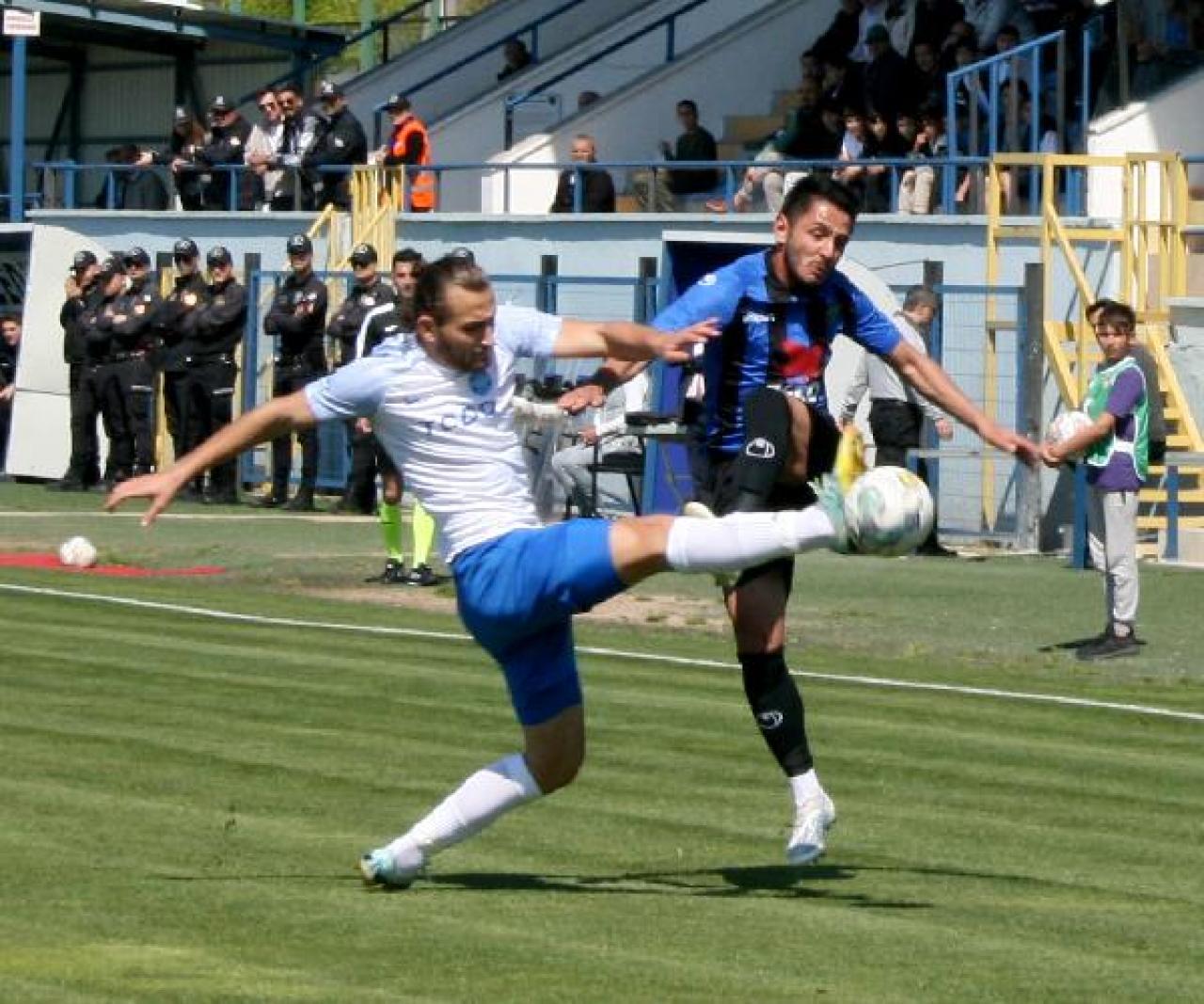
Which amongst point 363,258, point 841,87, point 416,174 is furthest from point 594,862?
point 416,174

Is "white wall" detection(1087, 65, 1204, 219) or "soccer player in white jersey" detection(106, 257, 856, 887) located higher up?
"white wall" detection(1087, 65, 1204, 219)

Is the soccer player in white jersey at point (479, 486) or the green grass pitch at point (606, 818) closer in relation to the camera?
the green grass pitch at point (606, 818)

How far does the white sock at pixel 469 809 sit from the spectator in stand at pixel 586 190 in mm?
21292

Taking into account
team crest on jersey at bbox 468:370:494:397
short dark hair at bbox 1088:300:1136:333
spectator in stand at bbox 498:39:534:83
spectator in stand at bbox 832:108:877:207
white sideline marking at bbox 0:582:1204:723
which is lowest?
white sideline marking at bbox 0:582:1204:723

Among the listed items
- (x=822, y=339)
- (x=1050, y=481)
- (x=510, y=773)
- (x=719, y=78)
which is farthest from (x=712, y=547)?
(x=719, y=78)

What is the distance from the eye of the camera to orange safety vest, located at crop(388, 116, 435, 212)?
3216 centimetres

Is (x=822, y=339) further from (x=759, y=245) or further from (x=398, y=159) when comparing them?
(x=398, y=159)

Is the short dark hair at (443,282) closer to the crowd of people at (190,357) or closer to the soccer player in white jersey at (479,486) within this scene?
the soccer player in white jersey at (479,486)

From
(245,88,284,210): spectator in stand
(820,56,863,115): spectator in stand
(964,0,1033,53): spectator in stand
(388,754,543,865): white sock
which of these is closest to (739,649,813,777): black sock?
(388,754,543,865): white sock

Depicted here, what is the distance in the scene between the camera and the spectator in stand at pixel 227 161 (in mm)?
33781

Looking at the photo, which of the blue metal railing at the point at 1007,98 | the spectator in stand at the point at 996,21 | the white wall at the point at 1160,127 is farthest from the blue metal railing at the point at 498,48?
the white wall at the point at 1160,127

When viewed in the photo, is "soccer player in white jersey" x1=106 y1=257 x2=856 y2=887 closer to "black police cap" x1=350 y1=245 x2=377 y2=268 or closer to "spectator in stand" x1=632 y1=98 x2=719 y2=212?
"black police cap" x1=350 y1=245 x2=377 y2=268

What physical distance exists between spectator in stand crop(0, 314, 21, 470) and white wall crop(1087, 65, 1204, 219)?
13.5 metres

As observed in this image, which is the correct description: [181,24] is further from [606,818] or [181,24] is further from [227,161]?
[606,818]
